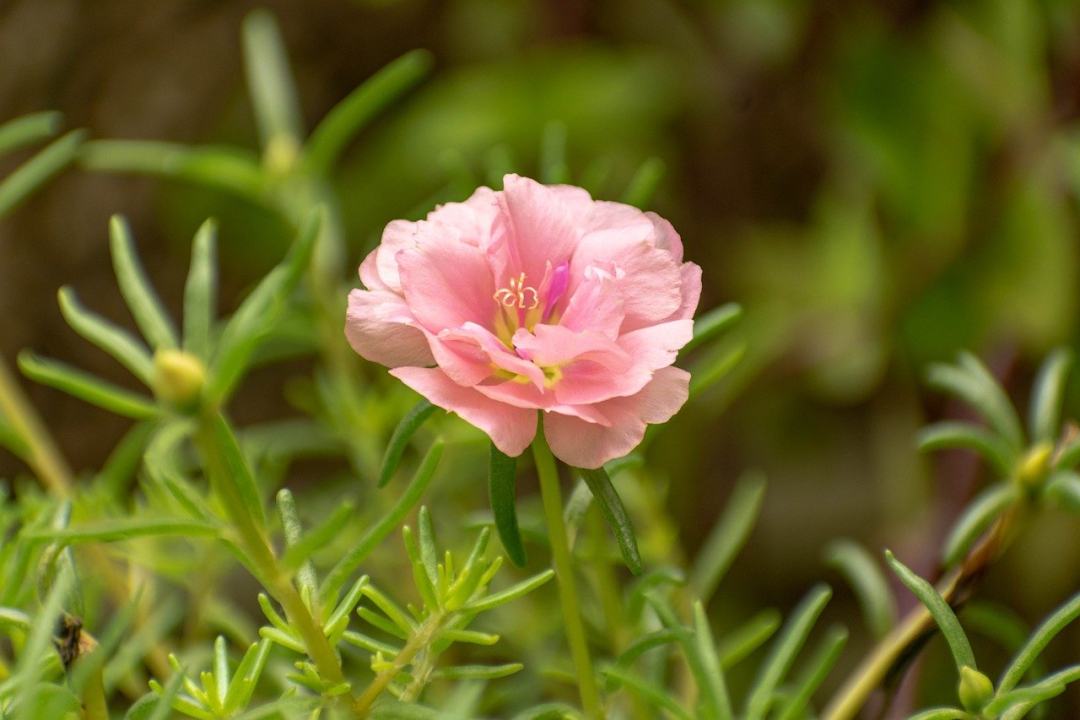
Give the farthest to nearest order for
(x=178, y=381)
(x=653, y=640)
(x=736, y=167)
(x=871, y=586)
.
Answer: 1. (x=736, y=167)
2. (x=871, y=586)
3. (x=653, y=640)
4. (x=178, y=381)

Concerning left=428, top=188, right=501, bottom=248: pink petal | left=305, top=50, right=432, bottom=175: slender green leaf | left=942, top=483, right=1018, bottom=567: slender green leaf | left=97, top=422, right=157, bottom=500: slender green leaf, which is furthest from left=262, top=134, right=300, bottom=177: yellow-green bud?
left=942, top=483, right=1018, bottom=567: slender green leaf

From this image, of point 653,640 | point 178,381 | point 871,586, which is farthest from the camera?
point 871,586

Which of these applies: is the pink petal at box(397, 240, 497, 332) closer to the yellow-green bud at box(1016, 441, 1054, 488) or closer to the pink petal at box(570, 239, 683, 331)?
the pink petal at box(570, 239, 683, 331)

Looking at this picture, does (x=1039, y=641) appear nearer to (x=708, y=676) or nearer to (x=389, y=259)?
(x=708, y=676)

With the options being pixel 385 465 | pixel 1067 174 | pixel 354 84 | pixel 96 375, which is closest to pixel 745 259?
pixel 1067 174

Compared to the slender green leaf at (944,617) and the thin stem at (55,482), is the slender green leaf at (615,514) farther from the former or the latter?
the thin stem at (55,482)

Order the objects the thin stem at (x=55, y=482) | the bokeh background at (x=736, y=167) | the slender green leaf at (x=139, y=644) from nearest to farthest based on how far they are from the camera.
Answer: the slender green leaf at (x=139, y=644), the thin stem at (x=55, y=482), the bokeh background at (x=736, y=167)

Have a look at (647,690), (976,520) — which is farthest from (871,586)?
(647,690)

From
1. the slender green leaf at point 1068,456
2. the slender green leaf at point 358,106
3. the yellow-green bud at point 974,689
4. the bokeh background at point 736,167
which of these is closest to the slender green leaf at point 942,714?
the yellow-green bud at point 974,689
